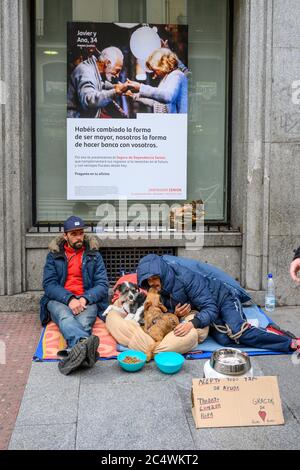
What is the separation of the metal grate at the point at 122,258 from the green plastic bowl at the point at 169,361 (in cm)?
244

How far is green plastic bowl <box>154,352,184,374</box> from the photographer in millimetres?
4930

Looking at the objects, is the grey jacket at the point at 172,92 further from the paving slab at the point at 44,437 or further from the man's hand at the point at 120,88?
the paving slab at the point at 44,437

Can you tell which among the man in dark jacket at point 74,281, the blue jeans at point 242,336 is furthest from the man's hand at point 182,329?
the man in dark jacket at point 74,281

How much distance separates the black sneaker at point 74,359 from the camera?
4.93m

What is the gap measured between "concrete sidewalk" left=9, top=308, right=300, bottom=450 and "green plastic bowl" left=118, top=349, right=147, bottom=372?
0.06 m

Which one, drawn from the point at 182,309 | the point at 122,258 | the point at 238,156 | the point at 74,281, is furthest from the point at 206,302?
the point at 238,156

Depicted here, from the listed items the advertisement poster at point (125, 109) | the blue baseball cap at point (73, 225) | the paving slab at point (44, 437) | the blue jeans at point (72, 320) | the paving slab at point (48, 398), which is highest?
the advertisement poster at point (125, 109)

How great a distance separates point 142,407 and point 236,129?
15.1 feet

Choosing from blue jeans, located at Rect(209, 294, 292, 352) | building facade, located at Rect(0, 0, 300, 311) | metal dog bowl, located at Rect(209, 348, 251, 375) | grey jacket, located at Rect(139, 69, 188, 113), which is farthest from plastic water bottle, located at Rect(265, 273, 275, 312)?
metal dog bowl, located at Rect(209, 348, 251, 375)

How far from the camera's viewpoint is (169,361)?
16.5 ft
